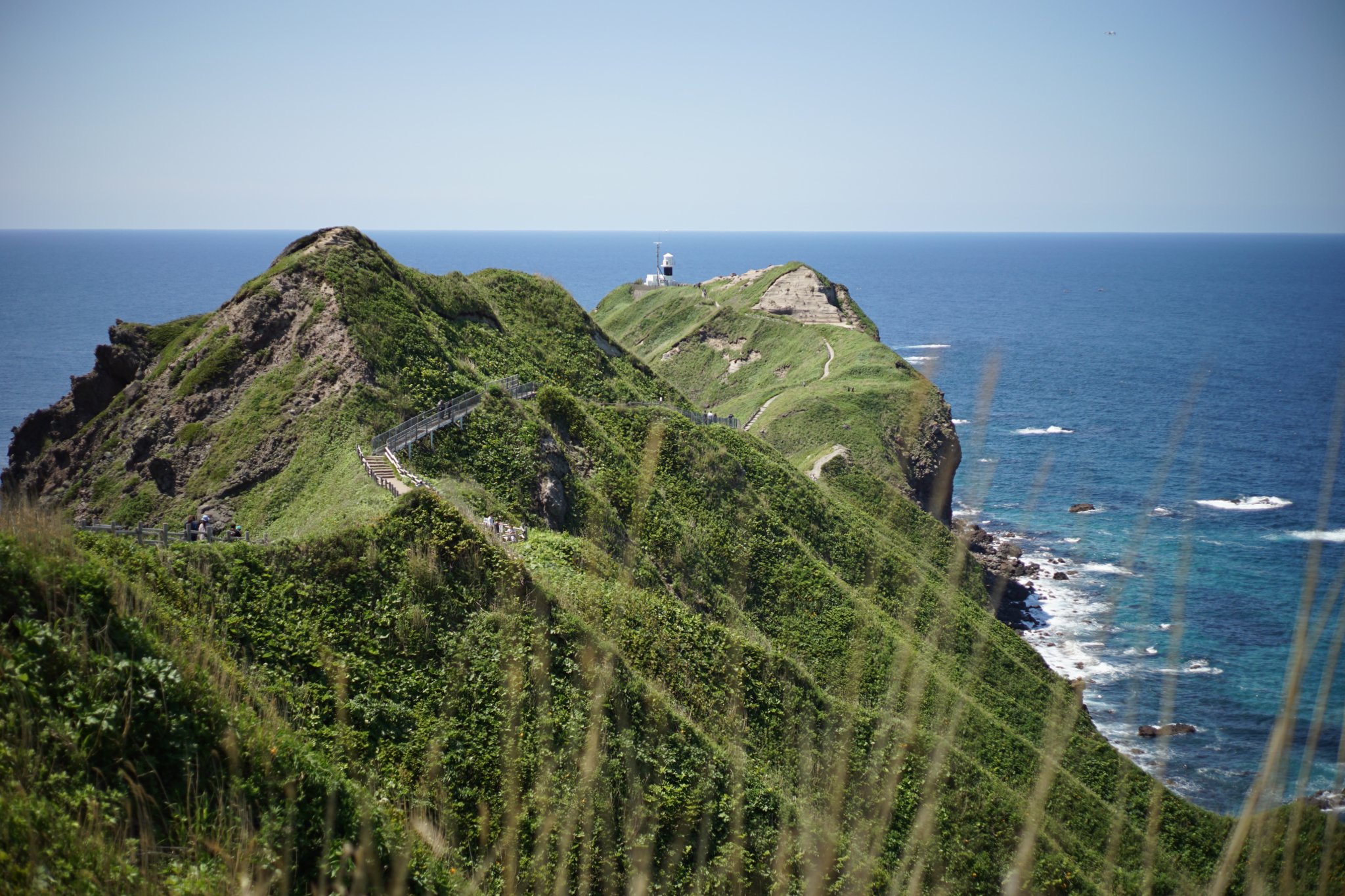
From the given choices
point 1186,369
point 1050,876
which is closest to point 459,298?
point 1050,876

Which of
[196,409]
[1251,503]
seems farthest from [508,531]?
[1251,503]

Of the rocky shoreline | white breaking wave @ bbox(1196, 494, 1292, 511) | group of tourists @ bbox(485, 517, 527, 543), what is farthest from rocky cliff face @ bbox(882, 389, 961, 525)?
group of tourists @ bbox(485, 517, 527, 543)

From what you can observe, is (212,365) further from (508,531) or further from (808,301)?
(808,301)

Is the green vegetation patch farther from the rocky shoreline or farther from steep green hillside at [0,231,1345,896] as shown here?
the rocky shoreline

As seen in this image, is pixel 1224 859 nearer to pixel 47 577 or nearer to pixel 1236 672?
pixel 1236 672

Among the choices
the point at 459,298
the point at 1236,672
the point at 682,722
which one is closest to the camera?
the point at 682,722

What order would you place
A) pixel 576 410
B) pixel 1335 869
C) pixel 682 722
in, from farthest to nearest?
pixel 576 410 → pixel 1335 869 → pixel 682 722

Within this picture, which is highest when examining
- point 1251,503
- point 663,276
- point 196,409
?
point 663,276
